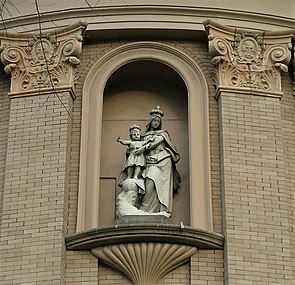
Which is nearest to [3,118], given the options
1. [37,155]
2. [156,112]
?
[37,155]

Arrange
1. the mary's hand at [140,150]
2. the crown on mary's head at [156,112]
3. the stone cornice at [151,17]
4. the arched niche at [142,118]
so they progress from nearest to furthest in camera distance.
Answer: the arched niche at [142,118]
the mary's hand at [140,150]
the crown on mary's head at [156,112]
the stone cornice at [151,17]

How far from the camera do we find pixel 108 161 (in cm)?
1845

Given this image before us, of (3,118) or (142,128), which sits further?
(142,128)

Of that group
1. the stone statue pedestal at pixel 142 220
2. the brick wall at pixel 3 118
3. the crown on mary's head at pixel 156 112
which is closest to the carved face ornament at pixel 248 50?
the crown on mary's head at pixel 156 112

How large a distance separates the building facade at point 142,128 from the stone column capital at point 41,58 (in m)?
0.02

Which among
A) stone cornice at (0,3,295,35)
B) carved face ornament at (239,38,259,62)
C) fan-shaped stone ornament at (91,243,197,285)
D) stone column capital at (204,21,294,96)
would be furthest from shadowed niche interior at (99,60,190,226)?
fan-shaped stone ornament at (91,243,197,285)

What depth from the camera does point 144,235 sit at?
1650cm

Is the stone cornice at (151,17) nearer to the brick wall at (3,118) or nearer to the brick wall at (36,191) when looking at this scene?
the brick wall at (3,118)

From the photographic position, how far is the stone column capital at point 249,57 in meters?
18.2

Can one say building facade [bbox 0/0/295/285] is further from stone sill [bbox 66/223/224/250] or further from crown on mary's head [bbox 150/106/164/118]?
crown on mary's head [bbox 150/106/164/118]

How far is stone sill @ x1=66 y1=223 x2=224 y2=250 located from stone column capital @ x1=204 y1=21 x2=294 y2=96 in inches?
106

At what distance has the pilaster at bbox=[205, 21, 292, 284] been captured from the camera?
16.6 meters

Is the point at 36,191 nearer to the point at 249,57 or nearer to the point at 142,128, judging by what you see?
the point at 142,128

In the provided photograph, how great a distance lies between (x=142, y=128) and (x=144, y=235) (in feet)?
9.06
